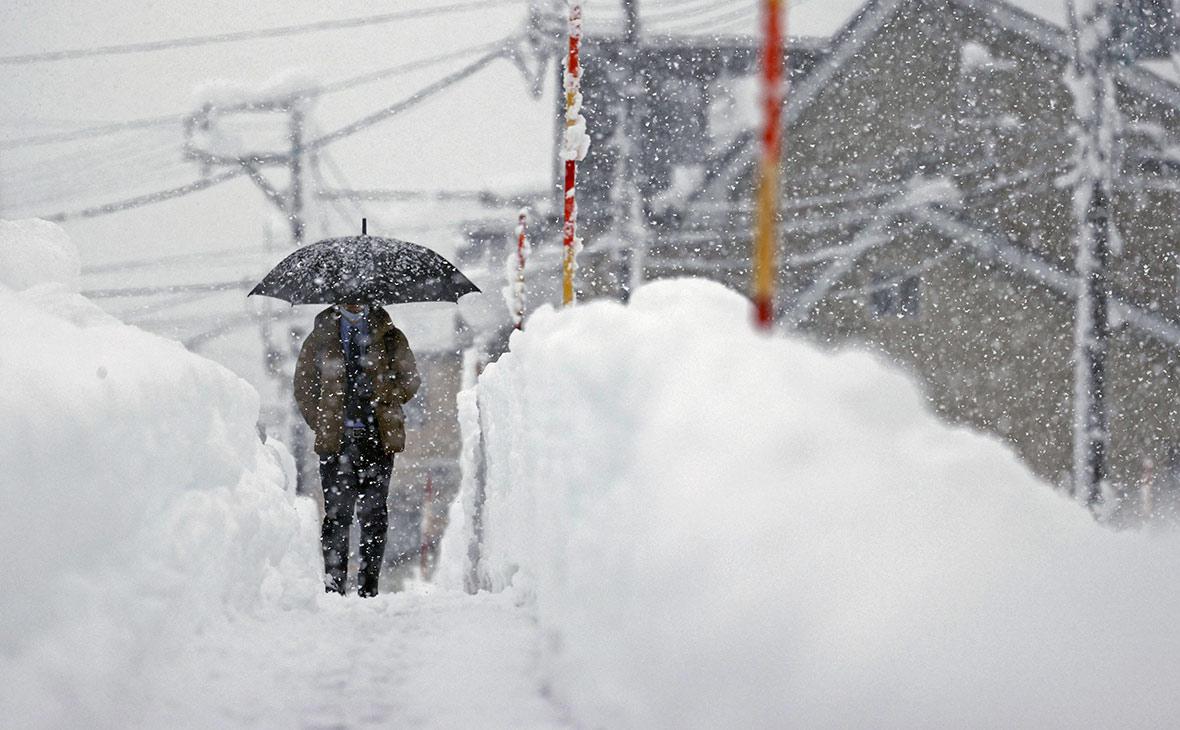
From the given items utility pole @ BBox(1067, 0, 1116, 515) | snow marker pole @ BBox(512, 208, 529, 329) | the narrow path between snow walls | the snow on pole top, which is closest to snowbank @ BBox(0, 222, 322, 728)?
the narrow path between snow walls

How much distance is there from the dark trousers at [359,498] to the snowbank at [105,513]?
0.86m

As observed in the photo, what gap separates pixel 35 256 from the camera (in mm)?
6102

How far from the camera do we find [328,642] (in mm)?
4574

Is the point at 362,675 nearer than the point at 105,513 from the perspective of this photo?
No

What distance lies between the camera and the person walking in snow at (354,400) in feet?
20.4

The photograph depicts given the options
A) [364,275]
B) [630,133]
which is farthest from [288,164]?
[364,275]

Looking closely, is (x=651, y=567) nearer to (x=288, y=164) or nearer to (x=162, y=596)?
(x=162, y=596)

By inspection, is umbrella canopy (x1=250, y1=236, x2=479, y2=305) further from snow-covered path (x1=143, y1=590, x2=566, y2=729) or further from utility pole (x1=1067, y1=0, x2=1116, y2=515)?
utility pole (x1=1067, y1=0, x2=1116, y2=515)

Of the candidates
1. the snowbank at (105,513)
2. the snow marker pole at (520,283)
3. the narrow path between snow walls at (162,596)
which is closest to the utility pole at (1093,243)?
the snow marker pole at (520,283)

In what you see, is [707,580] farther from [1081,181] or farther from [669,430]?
[1081,181]

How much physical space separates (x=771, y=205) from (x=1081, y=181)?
11847 millimetres

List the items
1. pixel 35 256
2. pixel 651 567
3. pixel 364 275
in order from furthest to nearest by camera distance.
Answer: pixel 364 275
pixel 35 256
pixel 651 567

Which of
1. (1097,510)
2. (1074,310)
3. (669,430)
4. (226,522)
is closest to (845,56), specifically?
(1074,310)

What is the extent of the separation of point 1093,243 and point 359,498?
10.3 metres
